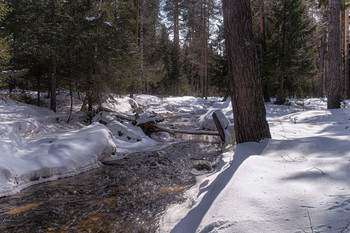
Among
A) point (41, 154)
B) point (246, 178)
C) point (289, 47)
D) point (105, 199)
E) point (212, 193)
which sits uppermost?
point (289, 47)

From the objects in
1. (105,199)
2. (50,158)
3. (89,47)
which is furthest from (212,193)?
(89,47)

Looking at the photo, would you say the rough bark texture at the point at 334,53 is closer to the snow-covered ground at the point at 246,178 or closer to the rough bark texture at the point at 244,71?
the snow-covered ground at the point at 246,178

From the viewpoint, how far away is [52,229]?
2770 millimetres

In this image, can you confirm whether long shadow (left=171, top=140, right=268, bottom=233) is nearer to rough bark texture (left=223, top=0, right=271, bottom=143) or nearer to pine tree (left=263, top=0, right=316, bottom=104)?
rough bark texture (left=223, top=0, right=271, bottom=143)

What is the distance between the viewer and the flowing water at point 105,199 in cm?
288

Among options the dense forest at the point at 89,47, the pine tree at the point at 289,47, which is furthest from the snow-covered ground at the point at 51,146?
the pine tree at the point at 289,47

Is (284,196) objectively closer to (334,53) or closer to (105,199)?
(105,199)

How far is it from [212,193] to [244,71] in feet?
7.92

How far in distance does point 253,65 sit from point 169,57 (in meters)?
25.3

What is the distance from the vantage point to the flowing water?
2.88 metres

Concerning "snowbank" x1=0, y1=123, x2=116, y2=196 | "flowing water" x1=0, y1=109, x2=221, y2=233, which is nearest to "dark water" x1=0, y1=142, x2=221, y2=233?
"flowing water" x1=0, y1=109, x2=221, y2=233

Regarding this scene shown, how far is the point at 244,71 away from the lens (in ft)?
13.6

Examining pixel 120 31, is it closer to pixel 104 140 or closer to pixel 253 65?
pixel 104 140

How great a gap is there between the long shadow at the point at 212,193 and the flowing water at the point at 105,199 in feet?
1.78
